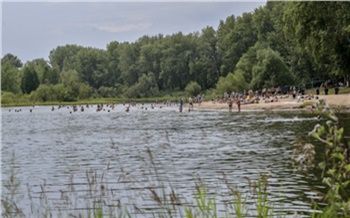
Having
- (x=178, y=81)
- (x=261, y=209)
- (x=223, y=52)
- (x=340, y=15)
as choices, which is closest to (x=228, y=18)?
(x=223, y=52)

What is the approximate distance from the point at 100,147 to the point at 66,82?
382 ft

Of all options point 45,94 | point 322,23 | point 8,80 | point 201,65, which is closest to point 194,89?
point 201,65

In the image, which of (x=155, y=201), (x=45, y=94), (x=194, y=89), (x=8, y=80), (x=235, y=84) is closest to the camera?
(x=155, y=201)

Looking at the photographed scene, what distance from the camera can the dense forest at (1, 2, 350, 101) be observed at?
290 feet

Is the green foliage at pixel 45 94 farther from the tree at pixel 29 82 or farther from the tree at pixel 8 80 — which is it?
the tree at pixel 29 82

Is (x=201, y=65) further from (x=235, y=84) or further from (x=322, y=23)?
(x=322, y=23)

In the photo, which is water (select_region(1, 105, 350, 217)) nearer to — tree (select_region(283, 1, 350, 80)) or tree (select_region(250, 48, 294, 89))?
tree (select_region(283, 1, 350, 80))

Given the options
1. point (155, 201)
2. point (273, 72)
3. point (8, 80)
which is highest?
point (8, 80)

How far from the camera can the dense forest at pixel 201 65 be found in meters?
88.4

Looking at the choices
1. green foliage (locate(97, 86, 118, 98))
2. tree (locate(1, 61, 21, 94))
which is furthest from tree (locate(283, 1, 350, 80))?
green foliage (locate(97, 86, 118, 98))

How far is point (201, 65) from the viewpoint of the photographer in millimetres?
139125

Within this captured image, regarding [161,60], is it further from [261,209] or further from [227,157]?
[261,209]

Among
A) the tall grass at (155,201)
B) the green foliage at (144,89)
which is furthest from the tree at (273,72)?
the tall grass at (155,201)

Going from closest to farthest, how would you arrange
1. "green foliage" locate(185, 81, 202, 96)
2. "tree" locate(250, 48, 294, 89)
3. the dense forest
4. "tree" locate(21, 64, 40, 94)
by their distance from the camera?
the dense forest, "tree" locate(250, 48, 294, 89), "green foliage" locate(185, 81, 202, 96), "tree" locate(21, 64, 40, 94)
